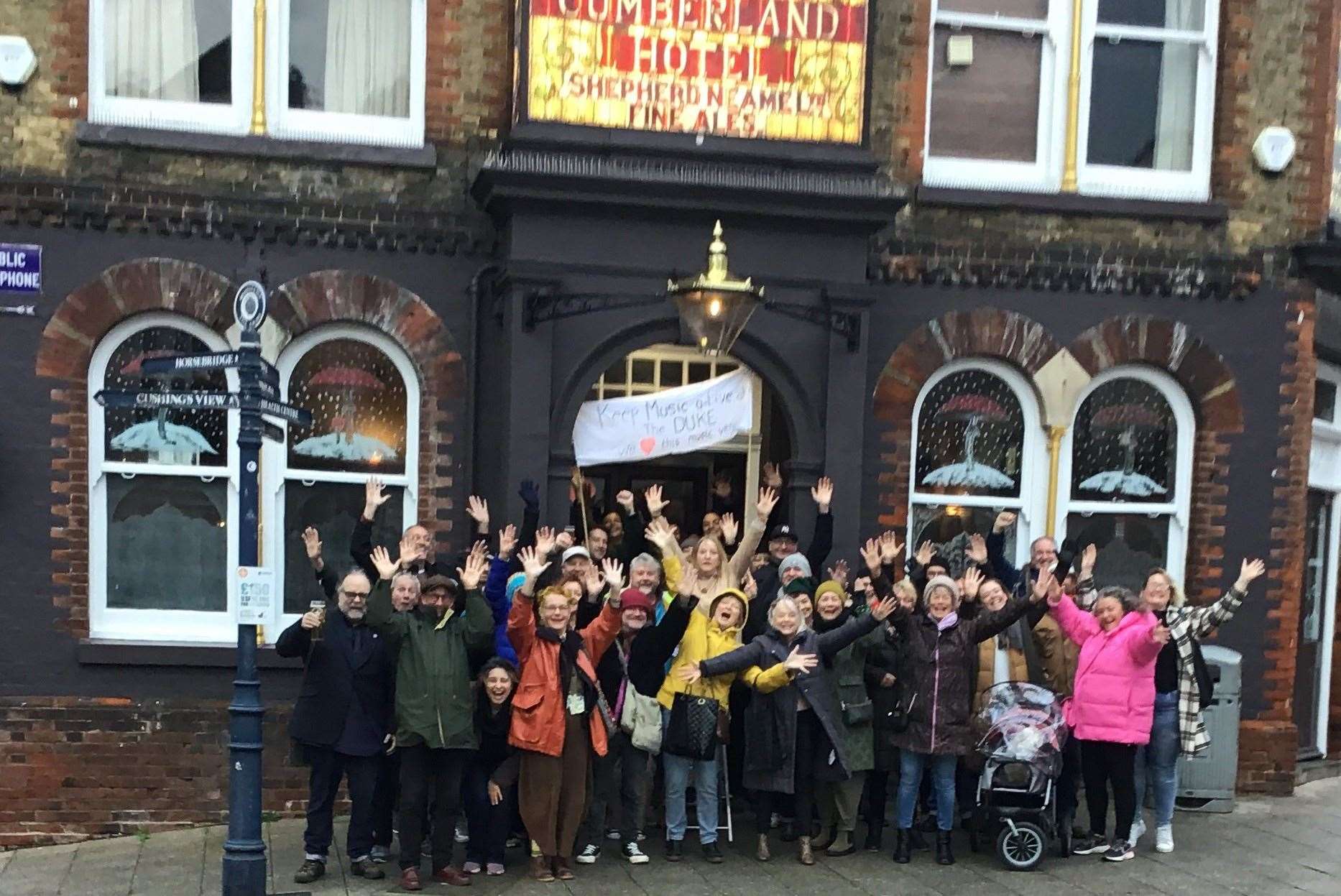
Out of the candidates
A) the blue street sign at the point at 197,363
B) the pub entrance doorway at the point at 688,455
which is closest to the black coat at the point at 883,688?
the pub entrance doorway at the point at 688,455

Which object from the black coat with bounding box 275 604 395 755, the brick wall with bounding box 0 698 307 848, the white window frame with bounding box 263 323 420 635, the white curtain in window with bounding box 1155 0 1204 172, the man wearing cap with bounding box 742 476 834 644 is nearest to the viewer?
the black coat with bounding box 275 604 395 755

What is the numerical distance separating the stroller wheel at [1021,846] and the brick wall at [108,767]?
4.53 metres

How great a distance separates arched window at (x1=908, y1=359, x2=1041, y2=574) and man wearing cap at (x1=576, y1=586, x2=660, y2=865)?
2.88 metres

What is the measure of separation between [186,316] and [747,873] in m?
5.06

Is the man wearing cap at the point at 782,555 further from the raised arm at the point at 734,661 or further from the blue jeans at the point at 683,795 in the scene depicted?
the blue jeans at the point at 683,795

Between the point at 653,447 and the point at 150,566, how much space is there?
137 inches

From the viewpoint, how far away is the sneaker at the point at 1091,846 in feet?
27.3

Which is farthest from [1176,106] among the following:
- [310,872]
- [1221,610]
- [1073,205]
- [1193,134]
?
[310,872]

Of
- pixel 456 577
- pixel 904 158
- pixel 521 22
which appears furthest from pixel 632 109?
pixel 456 577

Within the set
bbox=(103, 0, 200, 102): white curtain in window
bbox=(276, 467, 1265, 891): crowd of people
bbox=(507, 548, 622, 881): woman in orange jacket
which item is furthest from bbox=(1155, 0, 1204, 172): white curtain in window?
bbox=(103, 0, 200, 102): white curtain in window

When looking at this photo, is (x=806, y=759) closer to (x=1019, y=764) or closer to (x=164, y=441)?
(x=1019, y=764)

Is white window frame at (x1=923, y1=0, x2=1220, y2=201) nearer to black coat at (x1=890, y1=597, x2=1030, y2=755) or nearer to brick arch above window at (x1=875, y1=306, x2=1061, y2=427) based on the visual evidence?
brick arch above window at (x1=875, y1=306, x2=1061, y2=427)

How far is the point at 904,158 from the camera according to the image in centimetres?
973

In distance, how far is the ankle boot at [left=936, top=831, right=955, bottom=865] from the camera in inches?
316
